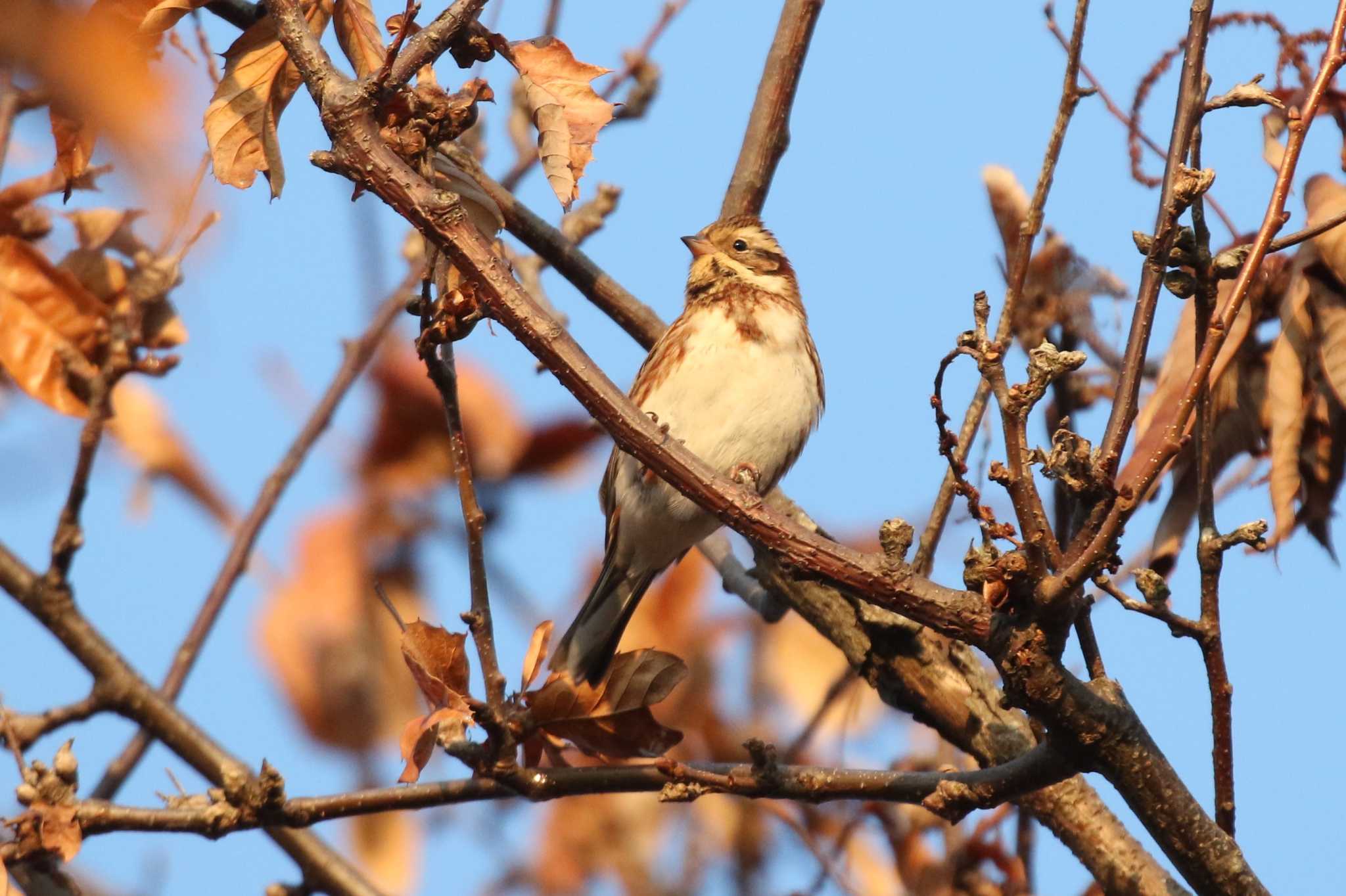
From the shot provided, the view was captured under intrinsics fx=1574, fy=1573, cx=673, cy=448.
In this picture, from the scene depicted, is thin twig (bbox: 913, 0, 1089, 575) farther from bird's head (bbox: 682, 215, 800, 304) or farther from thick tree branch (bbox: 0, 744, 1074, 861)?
bird's head (bbox: 682, 215, 800, 304)

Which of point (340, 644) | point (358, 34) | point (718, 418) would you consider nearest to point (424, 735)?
point (358, 34)

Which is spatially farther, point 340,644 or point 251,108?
point 340,644

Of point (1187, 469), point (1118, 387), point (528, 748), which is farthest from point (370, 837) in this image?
point (1118, 387)

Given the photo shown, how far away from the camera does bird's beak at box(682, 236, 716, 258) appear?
513 cm

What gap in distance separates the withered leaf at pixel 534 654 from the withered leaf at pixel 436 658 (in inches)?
4.9

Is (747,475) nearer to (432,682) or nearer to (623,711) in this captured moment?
(623,711)

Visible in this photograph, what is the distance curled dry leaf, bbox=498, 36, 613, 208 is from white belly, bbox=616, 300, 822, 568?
2.01 meters

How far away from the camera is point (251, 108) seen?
2479 mm

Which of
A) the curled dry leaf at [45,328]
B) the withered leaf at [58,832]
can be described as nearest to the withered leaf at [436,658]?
the withered leaf at [58,832]

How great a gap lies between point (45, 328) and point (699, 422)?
6.14ft

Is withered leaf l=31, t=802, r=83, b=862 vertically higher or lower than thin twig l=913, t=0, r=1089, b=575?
lower

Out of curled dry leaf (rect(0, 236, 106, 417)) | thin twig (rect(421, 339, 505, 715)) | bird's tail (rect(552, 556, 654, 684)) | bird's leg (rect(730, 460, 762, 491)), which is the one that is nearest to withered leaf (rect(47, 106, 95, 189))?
thin twig (rect(421, 339, 505, 715))

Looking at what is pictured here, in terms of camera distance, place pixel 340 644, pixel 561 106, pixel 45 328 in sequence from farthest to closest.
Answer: pixel 340 644 → pixel 45 328 → pixel 561 106

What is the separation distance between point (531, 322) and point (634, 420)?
0.67 ft
